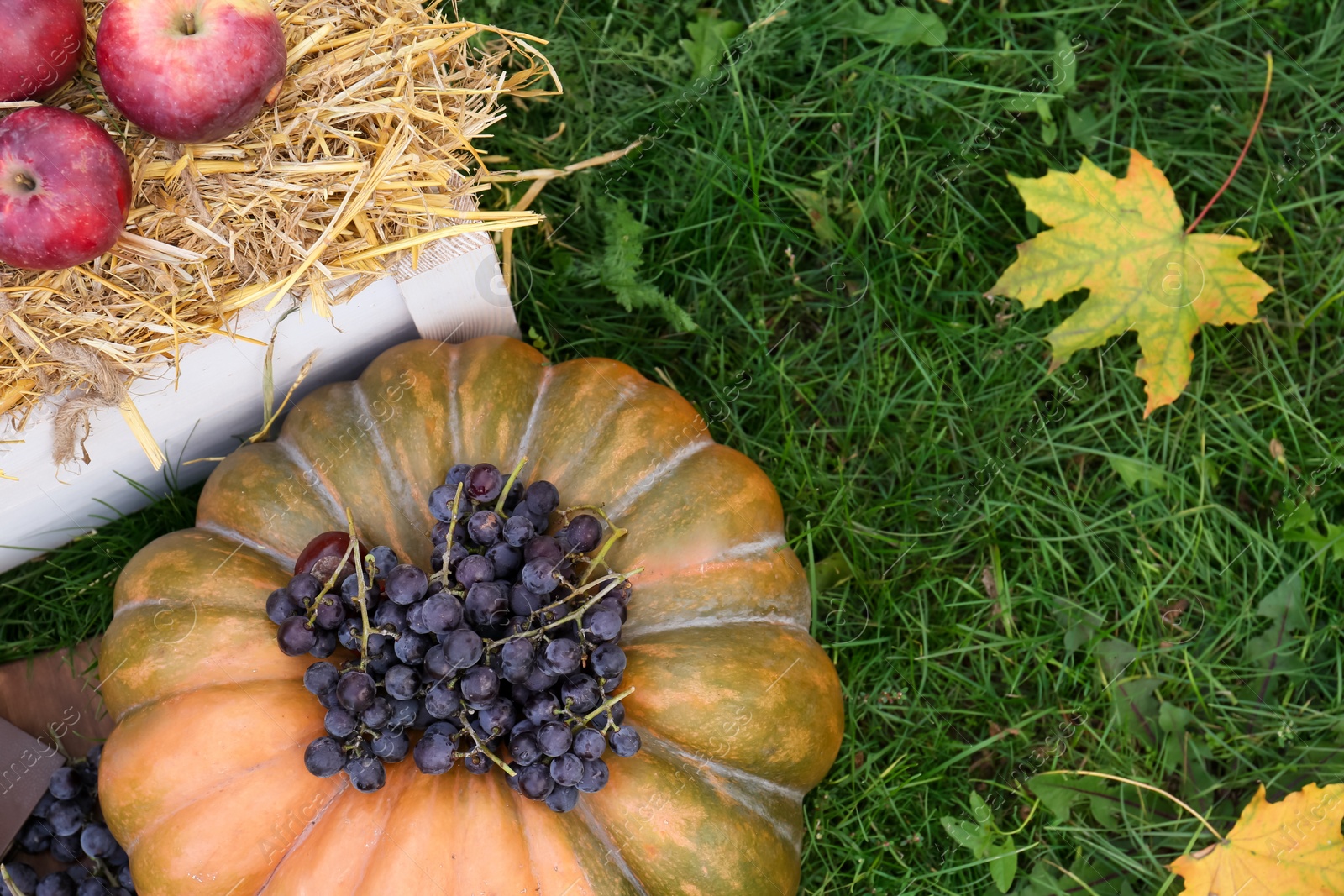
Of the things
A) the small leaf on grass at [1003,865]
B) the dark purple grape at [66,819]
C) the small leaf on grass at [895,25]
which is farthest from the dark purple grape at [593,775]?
the small leaf on grass at [895,25]

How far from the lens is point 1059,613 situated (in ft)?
9.33

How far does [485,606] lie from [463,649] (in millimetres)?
102

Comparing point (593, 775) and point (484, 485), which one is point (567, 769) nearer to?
point (593, 775)

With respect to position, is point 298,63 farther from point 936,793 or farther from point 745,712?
point 936,793

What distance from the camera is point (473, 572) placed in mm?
1924

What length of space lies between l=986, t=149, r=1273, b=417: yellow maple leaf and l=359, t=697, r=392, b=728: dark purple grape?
A: 2.04m

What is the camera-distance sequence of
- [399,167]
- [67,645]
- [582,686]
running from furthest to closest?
[67,645]
[399,167]
[582,686]

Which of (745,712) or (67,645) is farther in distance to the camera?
(67,645)

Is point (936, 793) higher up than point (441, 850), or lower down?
lower down

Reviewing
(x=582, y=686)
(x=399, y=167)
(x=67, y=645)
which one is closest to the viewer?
(x=582, y=686)

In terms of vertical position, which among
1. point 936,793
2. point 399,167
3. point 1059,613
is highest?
point 399,167

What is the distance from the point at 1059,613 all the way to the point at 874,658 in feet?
1.93

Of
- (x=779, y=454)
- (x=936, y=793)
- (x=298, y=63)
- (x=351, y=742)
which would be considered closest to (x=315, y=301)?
(x=298, y=63)

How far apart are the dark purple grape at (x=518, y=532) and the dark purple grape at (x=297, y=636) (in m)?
0.43
